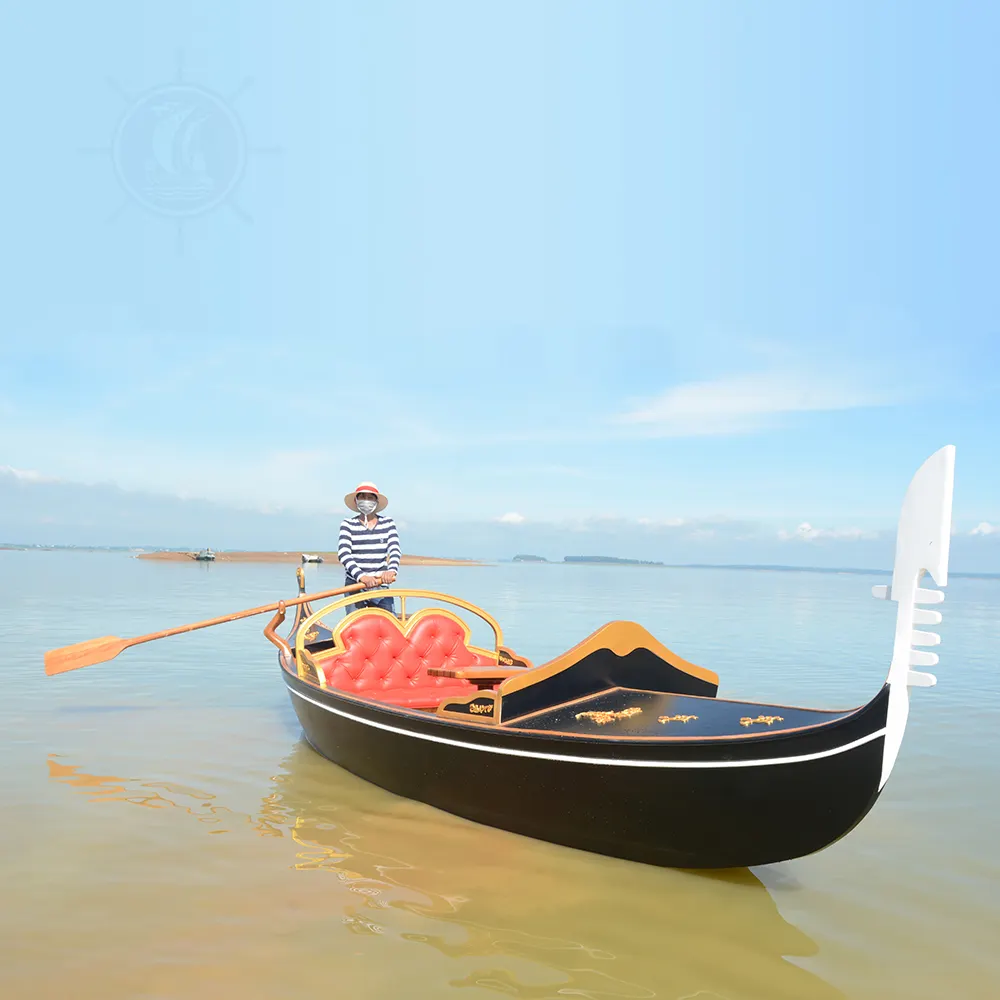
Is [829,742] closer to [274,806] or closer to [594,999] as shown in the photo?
[594,999]

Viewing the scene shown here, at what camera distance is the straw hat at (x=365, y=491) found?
6.24 m

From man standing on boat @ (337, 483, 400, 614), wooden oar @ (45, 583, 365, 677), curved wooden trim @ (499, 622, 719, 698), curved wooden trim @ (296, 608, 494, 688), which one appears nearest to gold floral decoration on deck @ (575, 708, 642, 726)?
curved wooden trim @ (499, 622, 719, 698)

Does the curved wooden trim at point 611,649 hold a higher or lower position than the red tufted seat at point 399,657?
higher

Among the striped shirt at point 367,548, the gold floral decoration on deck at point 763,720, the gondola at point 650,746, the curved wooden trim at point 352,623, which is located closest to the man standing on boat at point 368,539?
the striped shirt at point 367,548

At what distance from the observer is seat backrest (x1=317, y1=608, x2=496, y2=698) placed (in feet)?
17.3

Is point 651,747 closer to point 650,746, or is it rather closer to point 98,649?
point 650,746

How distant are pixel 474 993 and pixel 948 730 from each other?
536 cm

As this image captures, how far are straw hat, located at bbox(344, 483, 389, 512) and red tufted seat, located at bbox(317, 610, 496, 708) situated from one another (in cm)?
118

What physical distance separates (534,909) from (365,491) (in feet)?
12.2

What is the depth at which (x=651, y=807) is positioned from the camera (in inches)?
126

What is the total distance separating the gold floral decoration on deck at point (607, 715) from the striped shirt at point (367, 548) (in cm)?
294

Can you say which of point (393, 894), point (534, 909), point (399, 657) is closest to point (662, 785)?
point (534, 909)

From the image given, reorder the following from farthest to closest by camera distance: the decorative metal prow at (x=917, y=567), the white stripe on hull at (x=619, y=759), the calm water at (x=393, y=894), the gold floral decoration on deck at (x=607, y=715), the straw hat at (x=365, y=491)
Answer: the straw hat at (x=365, y=491) < the gold floral decoration on deck at (x=607, y=715) < the white stripe on hull at (x=619, y=759) < the calm water at (x=393, y=894) < the decorative metal prow at (x=917, y=567)

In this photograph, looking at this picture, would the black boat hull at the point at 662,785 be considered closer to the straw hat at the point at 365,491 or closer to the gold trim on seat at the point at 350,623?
the gold trim on seat at the point at 350,623
